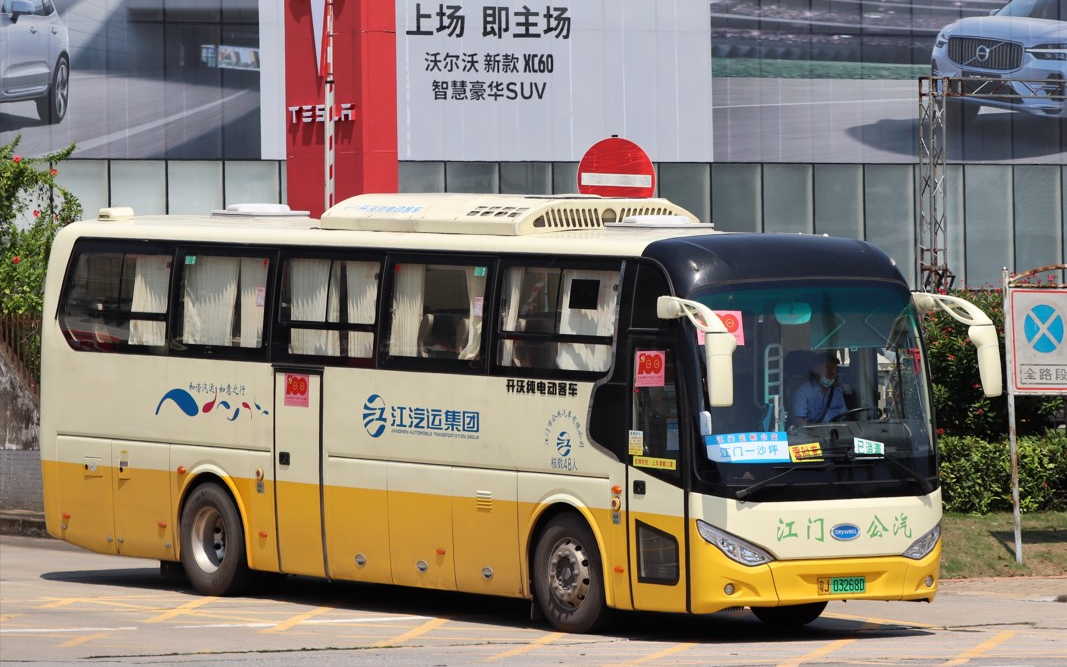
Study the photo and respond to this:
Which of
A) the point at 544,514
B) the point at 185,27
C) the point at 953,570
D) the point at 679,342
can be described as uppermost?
the point at 185,27

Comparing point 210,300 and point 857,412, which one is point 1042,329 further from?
point 210,300

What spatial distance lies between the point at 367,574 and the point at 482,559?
1351mm

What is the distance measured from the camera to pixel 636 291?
14.1m

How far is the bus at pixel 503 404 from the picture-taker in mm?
13625

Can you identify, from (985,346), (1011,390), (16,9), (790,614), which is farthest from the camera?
(16,9)

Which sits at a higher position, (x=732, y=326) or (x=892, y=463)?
(x=732, y=326)

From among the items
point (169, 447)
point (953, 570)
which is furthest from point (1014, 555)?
point (169, 447)

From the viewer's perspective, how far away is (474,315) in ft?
49.9

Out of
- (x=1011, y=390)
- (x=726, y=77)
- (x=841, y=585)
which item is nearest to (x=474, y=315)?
(x=841, y=585)

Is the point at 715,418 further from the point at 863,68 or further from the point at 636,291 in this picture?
the point at 863,68

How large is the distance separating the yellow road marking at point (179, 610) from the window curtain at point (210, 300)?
7.75ft

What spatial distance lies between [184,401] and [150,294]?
1117 millimetres

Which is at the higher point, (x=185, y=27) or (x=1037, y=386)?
(x=185, y=27)

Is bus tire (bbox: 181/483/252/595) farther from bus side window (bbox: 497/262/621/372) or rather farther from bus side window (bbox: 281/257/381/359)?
bus side window (bbox: 497/262/621/372)
